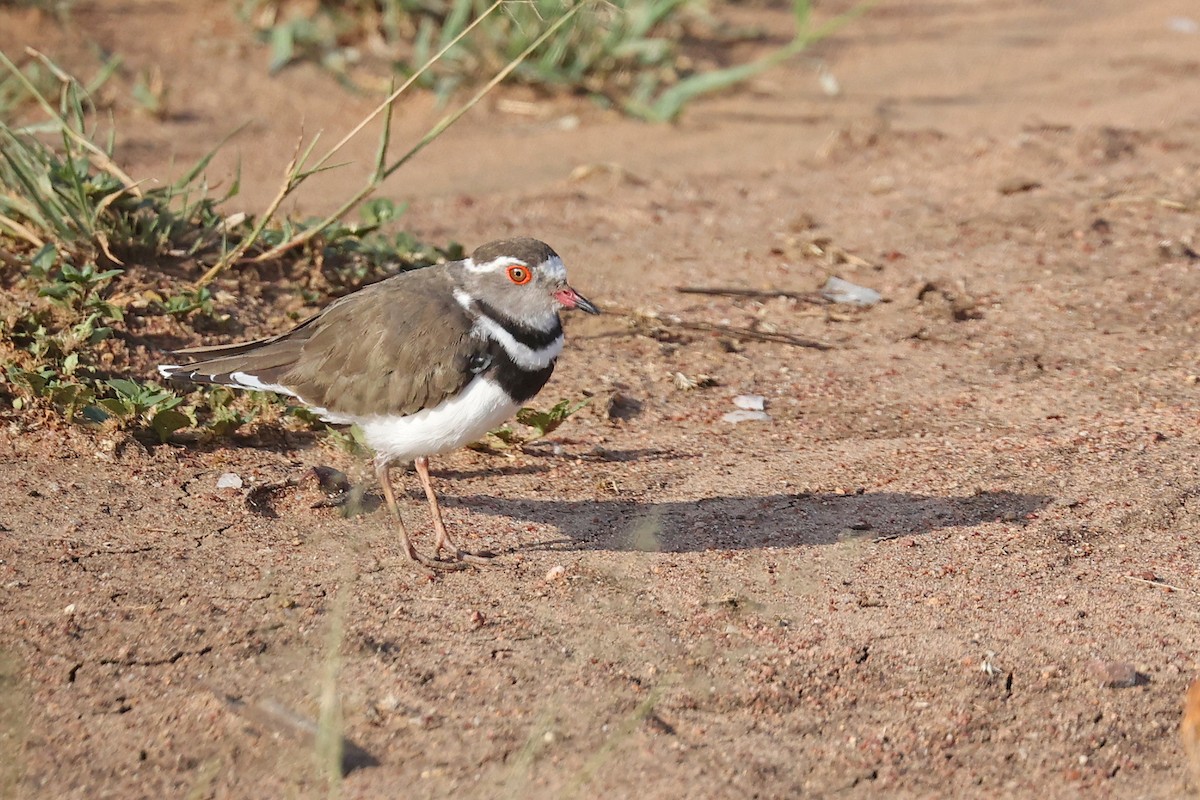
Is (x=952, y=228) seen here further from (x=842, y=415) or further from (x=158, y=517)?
(x=158, y=517)

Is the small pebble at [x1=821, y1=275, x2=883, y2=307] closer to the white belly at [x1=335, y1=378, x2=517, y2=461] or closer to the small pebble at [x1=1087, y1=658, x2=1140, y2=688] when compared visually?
the white belly at [x1=335, y1=378, x2=517, y2=461]

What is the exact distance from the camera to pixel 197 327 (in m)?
5.82

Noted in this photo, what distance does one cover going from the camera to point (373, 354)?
4.70 meters

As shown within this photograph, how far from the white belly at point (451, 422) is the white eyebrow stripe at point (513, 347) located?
160mm

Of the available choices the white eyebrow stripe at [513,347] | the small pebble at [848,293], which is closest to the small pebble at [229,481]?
the white eyebrow stripe at [513,347]

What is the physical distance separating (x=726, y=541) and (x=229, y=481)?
184 cm

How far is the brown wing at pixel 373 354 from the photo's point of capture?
4.60 metres

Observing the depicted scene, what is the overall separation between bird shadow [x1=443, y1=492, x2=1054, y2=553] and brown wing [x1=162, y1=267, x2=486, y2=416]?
2.17 ft

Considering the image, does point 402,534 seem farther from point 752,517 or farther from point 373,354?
point 752,517

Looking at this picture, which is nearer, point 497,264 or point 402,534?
point 402,534

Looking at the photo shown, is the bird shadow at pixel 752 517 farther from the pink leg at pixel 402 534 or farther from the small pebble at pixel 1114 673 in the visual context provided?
the small pebble at pixel 1114 673

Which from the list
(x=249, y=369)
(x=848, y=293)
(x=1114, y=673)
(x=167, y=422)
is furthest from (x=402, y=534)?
(x=848, y=293)

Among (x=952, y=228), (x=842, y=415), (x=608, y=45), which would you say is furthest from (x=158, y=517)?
(x=608, y=45)

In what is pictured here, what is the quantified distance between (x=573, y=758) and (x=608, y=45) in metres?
6.89
